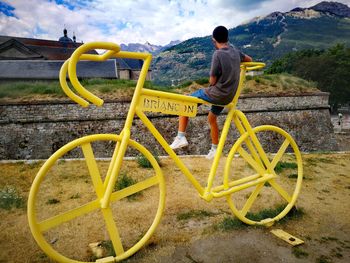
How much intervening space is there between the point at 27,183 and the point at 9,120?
10959 mm

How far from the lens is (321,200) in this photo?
428 cm

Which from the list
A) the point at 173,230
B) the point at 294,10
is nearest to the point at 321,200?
the point at 173,230

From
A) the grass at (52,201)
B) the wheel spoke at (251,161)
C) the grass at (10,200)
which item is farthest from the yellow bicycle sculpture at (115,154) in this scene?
the grass at (10,200)

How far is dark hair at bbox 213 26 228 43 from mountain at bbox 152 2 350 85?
3905 inches

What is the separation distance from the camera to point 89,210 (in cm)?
243

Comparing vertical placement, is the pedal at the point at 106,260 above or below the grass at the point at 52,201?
above

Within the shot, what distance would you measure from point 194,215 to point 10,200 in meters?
2.87

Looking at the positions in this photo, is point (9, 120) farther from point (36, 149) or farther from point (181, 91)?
point (181, 91)

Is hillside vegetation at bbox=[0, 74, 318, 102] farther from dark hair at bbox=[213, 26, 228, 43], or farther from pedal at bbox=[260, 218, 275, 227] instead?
pedal at bbox=[260, 218, 275, 227]

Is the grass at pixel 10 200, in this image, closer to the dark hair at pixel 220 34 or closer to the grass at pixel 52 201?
the grass at pixel 52 201

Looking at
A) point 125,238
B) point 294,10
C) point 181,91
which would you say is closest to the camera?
point 125,238

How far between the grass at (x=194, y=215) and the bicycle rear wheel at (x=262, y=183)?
0.45m

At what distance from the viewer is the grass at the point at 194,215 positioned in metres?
3.55

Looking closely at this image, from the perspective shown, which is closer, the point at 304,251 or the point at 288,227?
the point at 304,251
